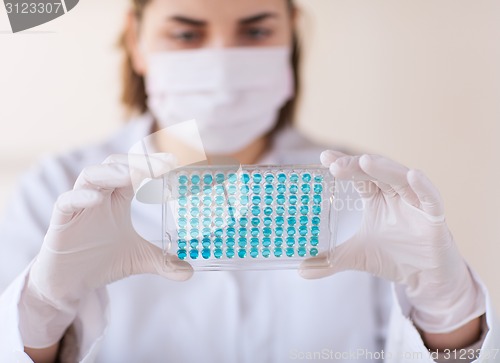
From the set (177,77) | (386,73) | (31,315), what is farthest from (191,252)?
(386,73)

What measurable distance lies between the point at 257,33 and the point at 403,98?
0.20 meters

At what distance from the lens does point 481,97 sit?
722 millimetres

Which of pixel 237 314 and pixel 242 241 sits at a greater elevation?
pixel 242 241

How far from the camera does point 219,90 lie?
2.20 feet

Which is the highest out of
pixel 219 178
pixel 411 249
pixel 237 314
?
pixel 219 178

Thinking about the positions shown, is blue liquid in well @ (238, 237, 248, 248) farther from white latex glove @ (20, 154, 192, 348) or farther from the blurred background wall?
the blurred background wall

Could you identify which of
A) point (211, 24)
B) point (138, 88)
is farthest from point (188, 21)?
point (138, 88)

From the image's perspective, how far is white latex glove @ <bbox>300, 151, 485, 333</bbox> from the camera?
1.53 feet

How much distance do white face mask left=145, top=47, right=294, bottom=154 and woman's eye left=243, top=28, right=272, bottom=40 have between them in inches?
0.6

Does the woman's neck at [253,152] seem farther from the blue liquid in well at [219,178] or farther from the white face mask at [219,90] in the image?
the blue liquid in well at [219,178]

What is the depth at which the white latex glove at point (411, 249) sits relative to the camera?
1.53 feet

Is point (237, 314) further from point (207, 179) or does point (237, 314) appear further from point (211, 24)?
point (211, 24)

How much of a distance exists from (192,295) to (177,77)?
0.84ft

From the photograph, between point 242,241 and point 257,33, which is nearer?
point 242,241
